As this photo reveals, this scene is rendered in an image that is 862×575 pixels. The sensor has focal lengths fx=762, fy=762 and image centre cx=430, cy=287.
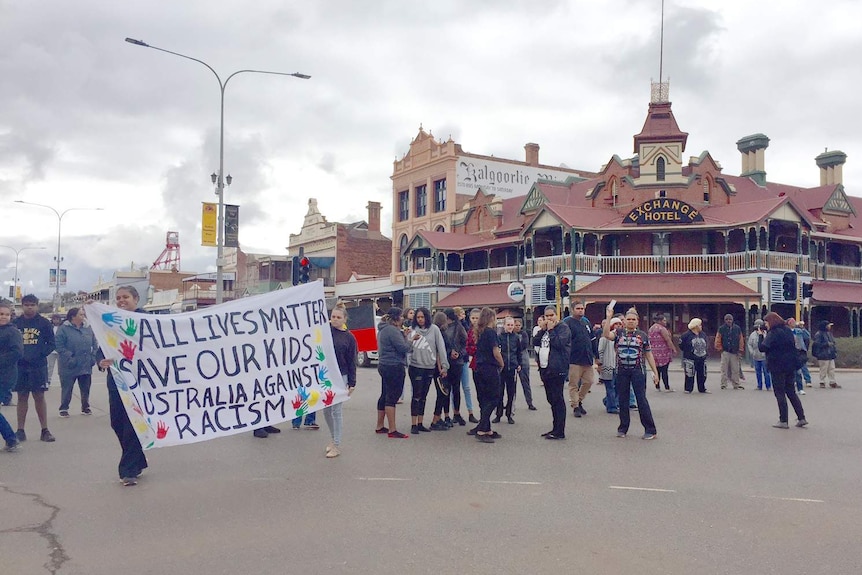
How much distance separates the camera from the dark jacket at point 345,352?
9.13 metres

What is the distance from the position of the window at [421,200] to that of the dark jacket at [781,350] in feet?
124

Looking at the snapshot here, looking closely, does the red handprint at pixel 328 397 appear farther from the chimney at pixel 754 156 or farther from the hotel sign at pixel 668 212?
the chimney at pixel 754 156

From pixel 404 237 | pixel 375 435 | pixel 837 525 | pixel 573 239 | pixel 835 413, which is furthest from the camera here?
pixel 404 237

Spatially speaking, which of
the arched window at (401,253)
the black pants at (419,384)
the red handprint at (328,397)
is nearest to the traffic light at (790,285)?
the black pants at (419,384)

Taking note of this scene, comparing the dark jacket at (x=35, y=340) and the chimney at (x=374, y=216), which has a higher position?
the chimney at (x=374, y=216)

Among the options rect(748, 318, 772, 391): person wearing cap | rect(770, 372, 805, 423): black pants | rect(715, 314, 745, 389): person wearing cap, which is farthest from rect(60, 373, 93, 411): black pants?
rect(748, 318, 772, 391): person wearing cap

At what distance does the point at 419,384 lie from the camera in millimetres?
10438

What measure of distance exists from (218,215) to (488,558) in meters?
21.0

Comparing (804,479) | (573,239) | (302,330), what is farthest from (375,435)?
(573,239)

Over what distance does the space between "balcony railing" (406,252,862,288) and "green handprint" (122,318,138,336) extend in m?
26.9

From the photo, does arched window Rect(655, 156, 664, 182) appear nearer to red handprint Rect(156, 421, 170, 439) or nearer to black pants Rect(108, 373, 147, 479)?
red handprint Rect(156, 421, 170, 439)

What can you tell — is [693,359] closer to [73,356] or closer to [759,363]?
[759,363]

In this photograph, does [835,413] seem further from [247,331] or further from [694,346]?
[247,331]

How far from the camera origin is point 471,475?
789 centimetres
